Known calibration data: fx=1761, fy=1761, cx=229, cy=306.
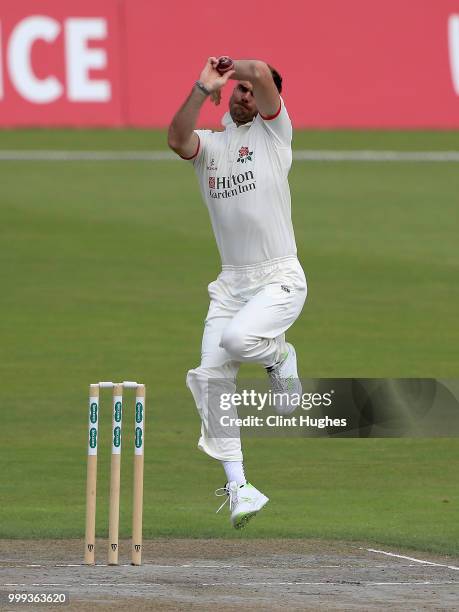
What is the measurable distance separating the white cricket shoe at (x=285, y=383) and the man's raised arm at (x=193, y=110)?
1.34 m

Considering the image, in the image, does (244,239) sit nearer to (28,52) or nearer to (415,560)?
(415,560)

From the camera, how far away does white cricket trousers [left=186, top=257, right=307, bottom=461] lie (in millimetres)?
9984

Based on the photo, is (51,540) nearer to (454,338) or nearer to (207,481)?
(207,481)

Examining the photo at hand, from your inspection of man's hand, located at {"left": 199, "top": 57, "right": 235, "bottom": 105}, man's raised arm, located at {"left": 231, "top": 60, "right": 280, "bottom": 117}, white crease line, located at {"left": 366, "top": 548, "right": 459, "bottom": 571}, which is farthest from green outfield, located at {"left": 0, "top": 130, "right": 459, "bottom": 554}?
man's hand, located at {"left": 199, "top": 57, "right": 235, "bottom": 105}

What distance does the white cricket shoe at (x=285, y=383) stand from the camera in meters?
10.4

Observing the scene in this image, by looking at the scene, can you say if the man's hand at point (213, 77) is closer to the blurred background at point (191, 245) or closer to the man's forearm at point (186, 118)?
the man's forearm at point (186, 118)

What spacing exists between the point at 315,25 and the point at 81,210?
6.69m

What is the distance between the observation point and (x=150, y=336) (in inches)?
712

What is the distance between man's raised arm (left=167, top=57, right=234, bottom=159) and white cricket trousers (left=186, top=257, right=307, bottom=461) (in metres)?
0.76

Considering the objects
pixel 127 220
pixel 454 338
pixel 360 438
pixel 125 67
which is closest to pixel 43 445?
pixel 360 438

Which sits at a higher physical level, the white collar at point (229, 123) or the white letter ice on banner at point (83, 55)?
the white letter ice on banner at point (83, 55)
